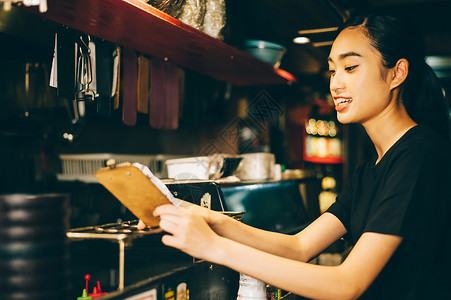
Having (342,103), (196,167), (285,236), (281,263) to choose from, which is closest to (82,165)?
(196,167)

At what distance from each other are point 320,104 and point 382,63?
502 cm

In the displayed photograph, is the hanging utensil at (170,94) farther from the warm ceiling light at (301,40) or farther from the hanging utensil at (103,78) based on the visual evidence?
the warm ceiling light at (301,40)

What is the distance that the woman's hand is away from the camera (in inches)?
46.5

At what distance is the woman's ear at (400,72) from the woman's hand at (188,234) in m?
0.82

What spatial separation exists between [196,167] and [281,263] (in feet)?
3.34

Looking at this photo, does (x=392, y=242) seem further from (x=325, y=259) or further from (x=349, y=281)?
(x=325, y=259)

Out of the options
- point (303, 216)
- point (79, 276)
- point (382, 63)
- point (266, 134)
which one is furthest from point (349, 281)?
point (266, 134)

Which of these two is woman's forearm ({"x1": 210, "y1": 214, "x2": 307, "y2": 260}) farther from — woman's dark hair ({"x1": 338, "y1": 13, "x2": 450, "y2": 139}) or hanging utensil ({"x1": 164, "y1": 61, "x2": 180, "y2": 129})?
hanging utensil ({"x1": 164, "y1": 61, "x2": 180, "y2": 129})

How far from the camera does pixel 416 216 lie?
1231mm

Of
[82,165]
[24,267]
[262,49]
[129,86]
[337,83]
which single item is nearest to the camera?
[24,267]

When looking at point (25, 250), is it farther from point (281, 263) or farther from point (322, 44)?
point (322, 44)

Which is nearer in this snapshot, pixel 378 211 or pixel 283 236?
pixel 378 211

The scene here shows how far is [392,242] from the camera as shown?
48.7 inches

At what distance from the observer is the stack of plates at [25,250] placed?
942mm
